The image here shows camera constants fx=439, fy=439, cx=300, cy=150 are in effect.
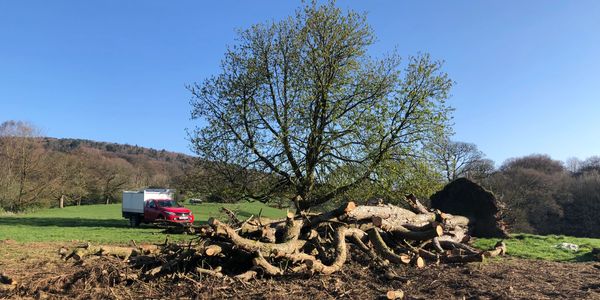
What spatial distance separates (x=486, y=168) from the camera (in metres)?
52.5

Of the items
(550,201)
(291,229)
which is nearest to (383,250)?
(291,229)

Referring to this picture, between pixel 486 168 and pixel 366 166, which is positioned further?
pixel 486 168

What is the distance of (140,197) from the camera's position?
93.6ft

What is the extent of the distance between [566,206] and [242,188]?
42.7m

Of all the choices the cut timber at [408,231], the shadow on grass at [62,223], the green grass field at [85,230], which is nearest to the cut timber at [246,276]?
the green grass field at [85,230]

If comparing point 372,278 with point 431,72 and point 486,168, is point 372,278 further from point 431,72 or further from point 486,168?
point 486,168

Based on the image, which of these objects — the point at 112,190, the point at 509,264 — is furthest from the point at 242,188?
the point at 112,190

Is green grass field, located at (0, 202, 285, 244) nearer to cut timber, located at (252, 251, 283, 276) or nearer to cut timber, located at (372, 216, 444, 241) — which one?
cut timber, located at (252, 251, 283, 276)

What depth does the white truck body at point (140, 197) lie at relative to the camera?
1106 inches

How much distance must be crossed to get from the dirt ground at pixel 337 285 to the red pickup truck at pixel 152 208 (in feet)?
59.1

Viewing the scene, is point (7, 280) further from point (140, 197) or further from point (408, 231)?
point (140, 197)

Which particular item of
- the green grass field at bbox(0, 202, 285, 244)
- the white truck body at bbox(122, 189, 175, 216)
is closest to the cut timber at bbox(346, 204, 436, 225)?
the green grass field at bbox(0, 202, 285, 244)

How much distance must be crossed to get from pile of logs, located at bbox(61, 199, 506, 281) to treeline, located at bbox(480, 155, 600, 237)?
114 feet

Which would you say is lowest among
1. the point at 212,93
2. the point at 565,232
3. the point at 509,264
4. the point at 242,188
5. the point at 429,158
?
the point at 565,232
